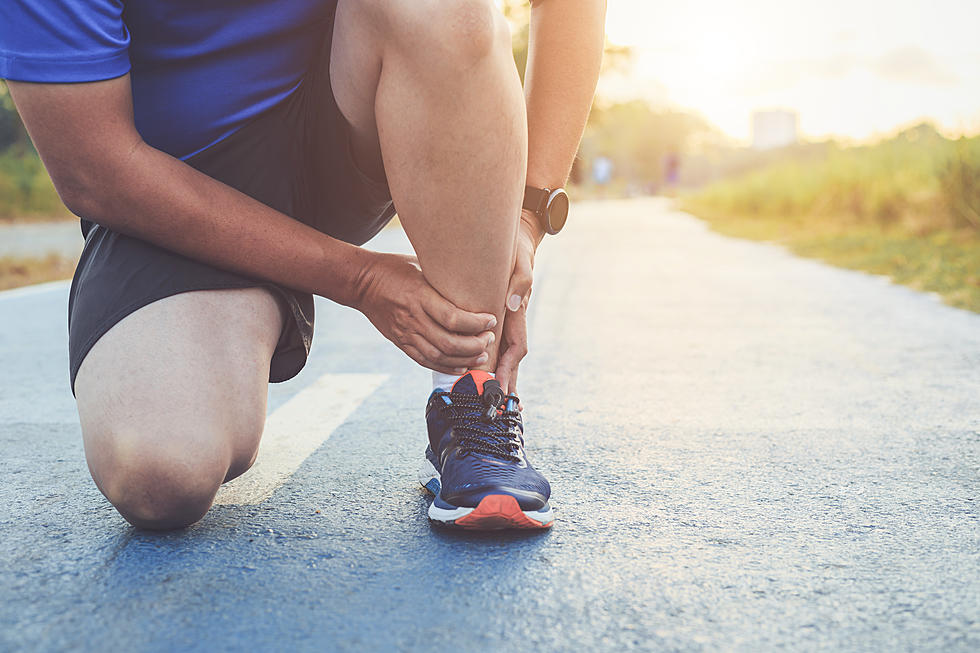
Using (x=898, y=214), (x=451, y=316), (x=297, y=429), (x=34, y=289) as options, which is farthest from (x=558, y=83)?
(x=898, y=214)

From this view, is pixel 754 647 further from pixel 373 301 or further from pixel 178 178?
pixel 178 178

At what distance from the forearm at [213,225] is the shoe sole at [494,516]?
1.45 feet

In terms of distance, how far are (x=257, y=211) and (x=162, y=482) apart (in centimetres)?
50

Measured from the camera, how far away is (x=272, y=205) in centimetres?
190

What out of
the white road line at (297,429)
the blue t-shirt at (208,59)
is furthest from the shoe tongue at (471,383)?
the blue t-shirt at (208,59)

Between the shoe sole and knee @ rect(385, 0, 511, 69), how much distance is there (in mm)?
743

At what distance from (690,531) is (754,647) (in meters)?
0.45

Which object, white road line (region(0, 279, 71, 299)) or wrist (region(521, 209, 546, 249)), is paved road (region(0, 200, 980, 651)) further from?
white road line (region(0, 279, 71, 299))

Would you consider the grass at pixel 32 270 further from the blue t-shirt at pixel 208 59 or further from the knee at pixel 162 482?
the knee at pixel 162 482

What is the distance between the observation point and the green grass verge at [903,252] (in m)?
5.64

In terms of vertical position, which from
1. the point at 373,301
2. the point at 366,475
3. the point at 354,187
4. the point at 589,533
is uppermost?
the point at 354,187

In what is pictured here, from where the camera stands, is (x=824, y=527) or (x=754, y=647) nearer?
(x=754, y=647)

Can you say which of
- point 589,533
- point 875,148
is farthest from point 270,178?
point 875,148

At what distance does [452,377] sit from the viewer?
186 centimetres
